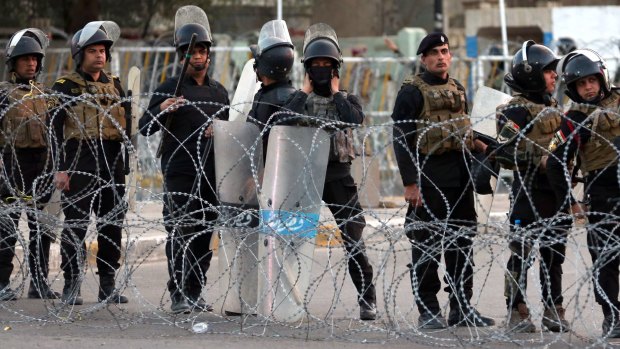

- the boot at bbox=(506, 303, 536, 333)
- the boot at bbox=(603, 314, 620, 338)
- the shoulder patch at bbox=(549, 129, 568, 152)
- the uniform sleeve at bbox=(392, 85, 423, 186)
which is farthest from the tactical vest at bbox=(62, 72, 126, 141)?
the boot at bbox=(603, 314, 620, 338)

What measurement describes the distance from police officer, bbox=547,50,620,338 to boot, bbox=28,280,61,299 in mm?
3364

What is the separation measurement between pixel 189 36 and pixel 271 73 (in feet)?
2.22

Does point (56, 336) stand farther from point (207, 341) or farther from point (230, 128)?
point (230, 128)

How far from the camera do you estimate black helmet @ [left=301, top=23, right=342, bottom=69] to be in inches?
332

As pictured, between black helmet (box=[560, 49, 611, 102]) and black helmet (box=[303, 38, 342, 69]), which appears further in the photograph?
black helmet (box=[303, 38, 342, 69])

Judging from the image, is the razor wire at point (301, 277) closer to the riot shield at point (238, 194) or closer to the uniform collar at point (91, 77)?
the riot shield at point (238, 194)

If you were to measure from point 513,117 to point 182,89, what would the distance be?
215 cm

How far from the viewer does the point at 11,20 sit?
2462cm

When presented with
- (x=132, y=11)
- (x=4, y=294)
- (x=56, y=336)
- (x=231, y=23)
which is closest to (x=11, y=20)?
(x=132, y=11)

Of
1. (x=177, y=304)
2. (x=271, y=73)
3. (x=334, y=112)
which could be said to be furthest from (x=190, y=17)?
(x=177, y=304)

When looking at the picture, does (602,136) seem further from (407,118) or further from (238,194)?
(238,194)

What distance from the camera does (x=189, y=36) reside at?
915 centimetres

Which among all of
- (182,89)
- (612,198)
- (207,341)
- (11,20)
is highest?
(11,20)

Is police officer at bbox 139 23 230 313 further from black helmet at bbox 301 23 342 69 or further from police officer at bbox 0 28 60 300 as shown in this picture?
police officer at bbox 0 28 60 300
